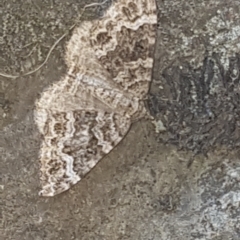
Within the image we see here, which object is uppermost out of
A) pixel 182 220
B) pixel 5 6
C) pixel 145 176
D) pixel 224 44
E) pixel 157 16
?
pixel 5 6

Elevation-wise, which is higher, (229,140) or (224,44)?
(224,44)

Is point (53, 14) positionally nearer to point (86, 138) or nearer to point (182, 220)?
point (86, 138)

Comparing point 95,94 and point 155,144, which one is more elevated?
point 95,94

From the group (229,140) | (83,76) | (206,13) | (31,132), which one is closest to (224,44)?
(206,13)

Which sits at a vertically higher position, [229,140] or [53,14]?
[53,14]

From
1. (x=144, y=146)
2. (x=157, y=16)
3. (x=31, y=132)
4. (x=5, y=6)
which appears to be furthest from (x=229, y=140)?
(x=5, y=6)

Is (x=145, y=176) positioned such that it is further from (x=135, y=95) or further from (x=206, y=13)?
(x=206, y=13)
